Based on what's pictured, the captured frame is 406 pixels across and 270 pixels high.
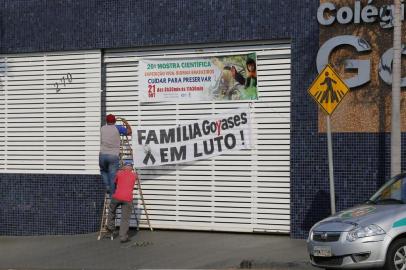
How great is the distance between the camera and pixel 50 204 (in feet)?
54.4

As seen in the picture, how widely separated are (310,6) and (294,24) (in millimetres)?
462

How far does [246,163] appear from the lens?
50.0ft

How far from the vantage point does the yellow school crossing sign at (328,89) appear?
12.5 m

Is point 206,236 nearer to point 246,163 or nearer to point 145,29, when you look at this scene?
point 246,163

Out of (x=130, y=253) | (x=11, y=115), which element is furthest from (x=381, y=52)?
(x=11, y=115)

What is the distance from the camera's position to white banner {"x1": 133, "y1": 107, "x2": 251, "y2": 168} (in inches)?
605

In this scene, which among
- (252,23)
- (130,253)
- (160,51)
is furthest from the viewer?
(160,51)

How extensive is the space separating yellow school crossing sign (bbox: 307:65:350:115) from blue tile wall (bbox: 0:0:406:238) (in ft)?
6.18

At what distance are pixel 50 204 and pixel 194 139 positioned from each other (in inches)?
142

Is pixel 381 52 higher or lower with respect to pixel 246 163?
higher

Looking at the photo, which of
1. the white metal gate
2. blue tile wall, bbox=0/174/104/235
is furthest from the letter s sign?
blue tile wall, bbox=0/174/104/235

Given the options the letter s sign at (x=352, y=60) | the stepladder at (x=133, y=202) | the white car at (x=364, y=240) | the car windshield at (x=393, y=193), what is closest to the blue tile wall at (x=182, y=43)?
the letter s sign at (x=352, y=60)

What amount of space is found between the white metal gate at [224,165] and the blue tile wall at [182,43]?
299 mm

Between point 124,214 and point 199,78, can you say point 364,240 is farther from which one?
point 199,78
